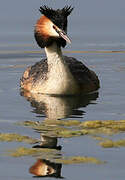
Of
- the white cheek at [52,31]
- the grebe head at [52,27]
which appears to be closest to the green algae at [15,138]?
the grebe head at [52,27]

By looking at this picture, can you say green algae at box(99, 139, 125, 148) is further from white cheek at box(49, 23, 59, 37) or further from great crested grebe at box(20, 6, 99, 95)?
white cheek at box(49, 23, 59, 37)

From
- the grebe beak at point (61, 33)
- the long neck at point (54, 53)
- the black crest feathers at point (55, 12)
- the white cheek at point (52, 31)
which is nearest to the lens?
the grebe beak at point (61, 33)

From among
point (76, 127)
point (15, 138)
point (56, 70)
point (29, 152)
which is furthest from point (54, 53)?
point (29, 152)

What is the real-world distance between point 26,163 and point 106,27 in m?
18.2

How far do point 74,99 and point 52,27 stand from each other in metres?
1.84

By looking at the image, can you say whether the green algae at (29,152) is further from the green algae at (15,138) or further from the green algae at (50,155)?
the green algae at (15,138)

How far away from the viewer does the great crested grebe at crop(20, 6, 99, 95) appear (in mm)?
20156

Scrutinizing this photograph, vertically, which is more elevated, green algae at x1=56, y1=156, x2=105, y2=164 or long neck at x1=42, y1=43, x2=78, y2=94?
long neck at x1=42, y1=43, x2=78, y2=94

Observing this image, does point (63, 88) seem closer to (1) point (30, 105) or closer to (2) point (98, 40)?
(1) point (30, 105)

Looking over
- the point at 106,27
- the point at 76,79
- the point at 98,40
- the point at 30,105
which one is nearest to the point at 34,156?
the point at 30,105

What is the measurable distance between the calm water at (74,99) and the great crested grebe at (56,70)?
0.42m

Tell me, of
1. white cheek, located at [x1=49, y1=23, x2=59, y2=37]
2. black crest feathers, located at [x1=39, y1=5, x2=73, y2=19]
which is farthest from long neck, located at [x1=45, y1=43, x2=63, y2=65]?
black crest feathers, located at [x1=39, y1=5, x2=73, y2=19]

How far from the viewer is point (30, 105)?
1911cm

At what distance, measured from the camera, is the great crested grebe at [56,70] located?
66.1ft
